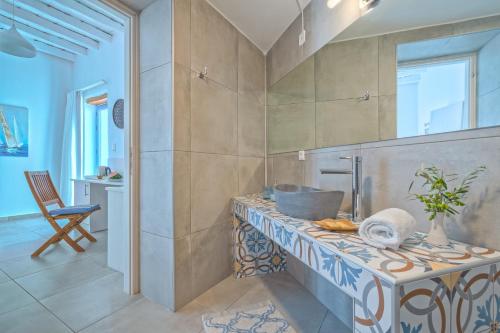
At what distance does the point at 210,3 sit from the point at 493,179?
6.63 feet

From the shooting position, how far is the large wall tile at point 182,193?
1480 millimetres

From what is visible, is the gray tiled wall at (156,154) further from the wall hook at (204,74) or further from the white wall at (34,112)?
the white wall at (34,112)

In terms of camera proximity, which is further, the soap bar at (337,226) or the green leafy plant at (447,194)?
the soap bar at (337,226)

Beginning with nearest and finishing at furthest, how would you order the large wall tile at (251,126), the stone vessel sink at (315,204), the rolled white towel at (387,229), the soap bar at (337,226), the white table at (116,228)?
the rolled white towel at (387,229), the soap bar at (337,226), the stone vessel sink at (315,204), the white table at (116,228), the large wall tile at (251,126)

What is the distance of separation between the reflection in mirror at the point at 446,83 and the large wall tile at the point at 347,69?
18 centimetres

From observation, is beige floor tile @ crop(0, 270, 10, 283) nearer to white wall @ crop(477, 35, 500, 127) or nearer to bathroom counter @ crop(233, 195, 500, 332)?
bathroom counter @ crop(233, 195, 500, 332)

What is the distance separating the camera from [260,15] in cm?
185

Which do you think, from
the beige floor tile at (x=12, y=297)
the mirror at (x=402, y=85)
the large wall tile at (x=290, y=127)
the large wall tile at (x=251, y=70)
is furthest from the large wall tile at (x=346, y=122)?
the beige floor tile at (x=12, y=297)

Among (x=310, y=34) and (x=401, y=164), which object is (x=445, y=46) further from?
(x=310, y=34)

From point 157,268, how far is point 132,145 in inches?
36.2

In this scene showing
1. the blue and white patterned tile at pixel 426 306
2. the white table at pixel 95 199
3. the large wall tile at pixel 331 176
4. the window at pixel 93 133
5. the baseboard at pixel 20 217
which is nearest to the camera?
the blue and white patterned tile at pixel 426 306

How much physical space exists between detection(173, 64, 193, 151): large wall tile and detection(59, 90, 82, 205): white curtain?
3863mm

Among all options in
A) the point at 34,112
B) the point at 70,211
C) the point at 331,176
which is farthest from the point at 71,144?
the point at 331,176

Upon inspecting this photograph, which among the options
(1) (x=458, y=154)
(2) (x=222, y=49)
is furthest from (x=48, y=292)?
(1) (x=458, y=154)
